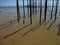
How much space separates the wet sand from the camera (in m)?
1.42

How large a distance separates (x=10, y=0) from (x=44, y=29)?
283 cm

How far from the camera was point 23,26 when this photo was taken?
192 cm

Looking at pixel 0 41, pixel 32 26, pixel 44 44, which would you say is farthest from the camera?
pixel 32 26

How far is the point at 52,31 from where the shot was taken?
1700mm

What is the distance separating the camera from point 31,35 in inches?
63.1

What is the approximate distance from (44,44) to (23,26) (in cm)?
63

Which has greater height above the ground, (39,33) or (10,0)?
(10,0)

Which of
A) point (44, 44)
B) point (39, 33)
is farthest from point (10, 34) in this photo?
point (44, 44)

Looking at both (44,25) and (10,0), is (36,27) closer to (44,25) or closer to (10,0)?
(44,25)

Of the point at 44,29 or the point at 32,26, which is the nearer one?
the point at 44,29

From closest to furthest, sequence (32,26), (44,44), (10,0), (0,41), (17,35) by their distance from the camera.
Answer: (44,44) < (0,41) < (17,35) < (32,26) < (10,0)

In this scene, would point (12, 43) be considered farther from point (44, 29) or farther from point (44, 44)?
point (44, 29)

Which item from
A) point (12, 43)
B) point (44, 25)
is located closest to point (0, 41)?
point (12, 43)

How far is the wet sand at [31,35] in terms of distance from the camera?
1423mm
